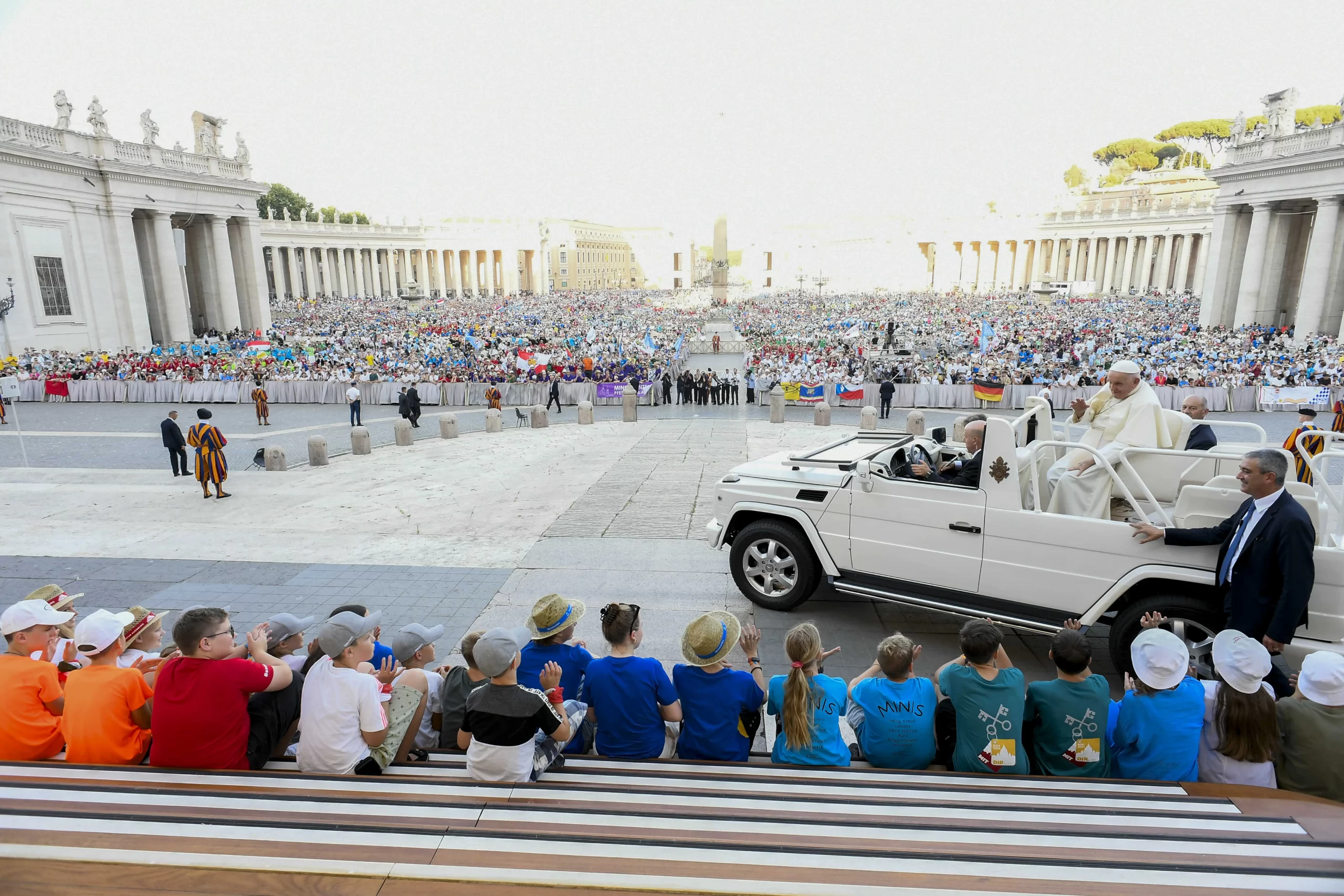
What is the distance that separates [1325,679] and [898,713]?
199 centimetres

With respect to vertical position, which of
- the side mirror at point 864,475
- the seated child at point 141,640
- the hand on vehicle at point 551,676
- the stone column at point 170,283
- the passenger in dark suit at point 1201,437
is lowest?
the seated child at point 141,640

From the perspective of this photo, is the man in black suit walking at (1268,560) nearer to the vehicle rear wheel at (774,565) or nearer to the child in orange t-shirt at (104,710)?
the vehicle rear wheel at (774,565)

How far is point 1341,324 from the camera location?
112 feet

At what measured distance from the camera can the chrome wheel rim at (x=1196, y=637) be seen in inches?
196

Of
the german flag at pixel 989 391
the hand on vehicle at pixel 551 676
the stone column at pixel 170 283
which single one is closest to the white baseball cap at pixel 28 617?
the hand on vehicle at pixel 551 676

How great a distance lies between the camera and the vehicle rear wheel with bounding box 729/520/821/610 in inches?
275

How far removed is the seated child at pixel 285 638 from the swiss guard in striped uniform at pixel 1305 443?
28.7ft

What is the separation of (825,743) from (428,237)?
108 m

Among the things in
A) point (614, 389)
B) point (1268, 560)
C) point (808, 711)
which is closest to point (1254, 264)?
point (614, 389)

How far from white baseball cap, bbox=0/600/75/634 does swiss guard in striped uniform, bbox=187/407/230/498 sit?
9.27 m

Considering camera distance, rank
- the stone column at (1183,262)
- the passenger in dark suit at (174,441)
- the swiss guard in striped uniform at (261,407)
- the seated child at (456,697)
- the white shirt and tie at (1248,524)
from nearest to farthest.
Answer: the seated child at (456,697)
the white shirt and tie at (1248,524)
the passenger in dark suit at (174,441)
the swiss guard in striped uniform at (261,407)
the stone column at (1183,262)

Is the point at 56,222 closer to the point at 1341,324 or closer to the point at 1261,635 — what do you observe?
the point at 1261,635

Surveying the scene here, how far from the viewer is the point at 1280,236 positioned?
40.4 metres

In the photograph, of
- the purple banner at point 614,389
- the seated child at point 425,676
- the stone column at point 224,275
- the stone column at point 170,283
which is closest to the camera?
the seated child at point 425,676
